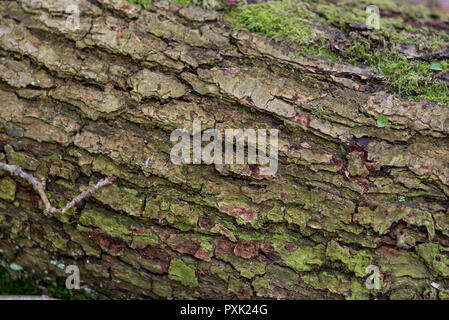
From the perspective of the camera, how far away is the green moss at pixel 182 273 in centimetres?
242

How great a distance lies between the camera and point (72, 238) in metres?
2.55

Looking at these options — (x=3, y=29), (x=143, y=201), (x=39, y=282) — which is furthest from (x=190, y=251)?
(x=3, y=29)

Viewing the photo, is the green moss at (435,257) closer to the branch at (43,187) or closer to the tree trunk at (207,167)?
the tree trunk at (207,167)

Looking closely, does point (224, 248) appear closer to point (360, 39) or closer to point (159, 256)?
point (159, 256)

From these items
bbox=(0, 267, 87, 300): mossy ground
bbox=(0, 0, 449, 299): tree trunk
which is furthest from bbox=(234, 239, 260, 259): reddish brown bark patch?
bbox=(0, 267, 87, 300): mossy ground

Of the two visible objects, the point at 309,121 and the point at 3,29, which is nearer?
the point at 309,121

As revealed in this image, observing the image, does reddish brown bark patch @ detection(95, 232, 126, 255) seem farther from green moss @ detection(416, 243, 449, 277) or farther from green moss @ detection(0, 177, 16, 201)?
green moss @ detection(416, 243, 449, 277)

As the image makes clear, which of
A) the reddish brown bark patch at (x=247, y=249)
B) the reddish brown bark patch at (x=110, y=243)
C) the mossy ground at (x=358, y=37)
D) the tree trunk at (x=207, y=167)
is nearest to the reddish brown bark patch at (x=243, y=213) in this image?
the tree trunk at (x=207, y=167)

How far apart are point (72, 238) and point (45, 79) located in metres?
1.05

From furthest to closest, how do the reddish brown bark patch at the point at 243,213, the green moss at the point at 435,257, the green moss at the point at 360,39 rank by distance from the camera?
1. the green moss at the point at 360,39
2. the reddish brown bark patch at the point at 243,213
3. the green moss at the point at 435,257

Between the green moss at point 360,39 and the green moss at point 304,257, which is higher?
the green moss at point 360,39

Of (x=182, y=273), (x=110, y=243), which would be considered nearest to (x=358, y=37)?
(x=182, y=273)

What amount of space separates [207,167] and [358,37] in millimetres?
1342
